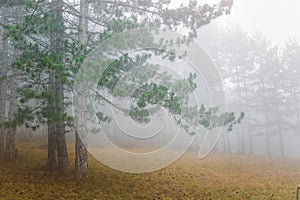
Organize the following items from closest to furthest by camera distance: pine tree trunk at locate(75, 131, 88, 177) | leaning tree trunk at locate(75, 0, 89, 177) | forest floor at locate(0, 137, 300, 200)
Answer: forest floor at locate(0, 137, 300, 200)
leaning tree trunk at locate(75, 0, 89, 177)
pine tree trunk at locate(75, 131, 88, 177)

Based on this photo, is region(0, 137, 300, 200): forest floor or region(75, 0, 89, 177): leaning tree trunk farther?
region(75, 0, 89, 177): leaning tree trunk

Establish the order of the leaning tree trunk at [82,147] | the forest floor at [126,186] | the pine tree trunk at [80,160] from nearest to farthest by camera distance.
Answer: the forest floor at [126,186]
the leaning tree trunk at [82,147]
the pine tree trunk at [80,160]

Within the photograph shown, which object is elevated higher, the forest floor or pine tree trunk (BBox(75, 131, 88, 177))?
pine tree trunk (BBox(75, 131, 88, 177))

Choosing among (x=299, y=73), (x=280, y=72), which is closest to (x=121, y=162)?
(x=280, y=72)

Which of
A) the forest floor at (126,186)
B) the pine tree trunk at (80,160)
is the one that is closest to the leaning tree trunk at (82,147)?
the pine tree trunk at (80,160)

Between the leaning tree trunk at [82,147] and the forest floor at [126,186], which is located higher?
the leaning tree trunk at [82,147]

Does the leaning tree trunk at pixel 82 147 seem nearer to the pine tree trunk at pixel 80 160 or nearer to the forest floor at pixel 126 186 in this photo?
the pine tree trunk at pixel 80 160

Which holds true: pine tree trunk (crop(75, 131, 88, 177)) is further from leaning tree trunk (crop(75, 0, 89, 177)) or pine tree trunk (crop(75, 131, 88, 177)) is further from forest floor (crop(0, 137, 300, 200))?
forest floor (crop(0, 137, 300, 200))

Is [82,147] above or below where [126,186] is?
above

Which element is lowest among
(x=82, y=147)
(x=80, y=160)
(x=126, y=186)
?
(x=126, y=186)

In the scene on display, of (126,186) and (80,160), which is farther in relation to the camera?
(126,186)

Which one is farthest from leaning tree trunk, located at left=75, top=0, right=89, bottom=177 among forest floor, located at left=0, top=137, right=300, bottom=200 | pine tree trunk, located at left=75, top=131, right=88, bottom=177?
forest floor, located at left=0, top=137, right=300, bottom=200

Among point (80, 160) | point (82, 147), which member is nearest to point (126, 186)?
point (80, 160)

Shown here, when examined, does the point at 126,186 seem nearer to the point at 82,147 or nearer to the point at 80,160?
the point at 80,160
